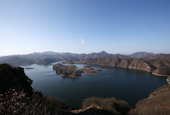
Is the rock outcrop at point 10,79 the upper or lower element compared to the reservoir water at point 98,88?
upper

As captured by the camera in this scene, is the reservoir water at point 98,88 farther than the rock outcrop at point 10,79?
Yes

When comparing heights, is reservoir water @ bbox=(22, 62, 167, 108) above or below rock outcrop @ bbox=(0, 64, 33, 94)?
below

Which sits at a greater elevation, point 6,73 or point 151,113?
point 6,73

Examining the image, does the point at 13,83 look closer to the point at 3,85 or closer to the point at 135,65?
the point at 3,85

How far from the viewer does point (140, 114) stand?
38.5 feet

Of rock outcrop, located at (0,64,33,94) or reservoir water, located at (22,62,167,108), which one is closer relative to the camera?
rock outcrop, located at (0,64,33,94)

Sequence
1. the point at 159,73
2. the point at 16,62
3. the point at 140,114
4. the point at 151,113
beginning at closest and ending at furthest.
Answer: the point at 151,113 < the point at 140,114 < the point at 159,73 < the point at 16,62

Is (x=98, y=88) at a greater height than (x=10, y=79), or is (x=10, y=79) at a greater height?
(x=10, y=79)

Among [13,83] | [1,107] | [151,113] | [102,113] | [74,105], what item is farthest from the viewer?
[74,105]

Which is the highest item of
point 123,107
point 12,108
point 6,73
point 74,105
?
point 12,108

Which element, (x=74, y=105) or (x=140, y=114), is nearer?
(x=140, y=114)

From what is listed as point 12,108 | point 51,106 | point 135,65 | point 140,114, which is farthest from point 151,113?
point 135,65

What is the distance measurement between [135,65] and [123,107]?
8477 cm

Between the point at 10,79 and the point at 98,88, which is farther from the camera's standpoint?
the point at 98,88
